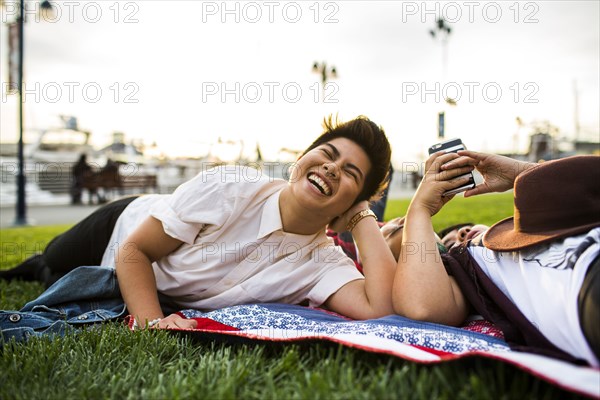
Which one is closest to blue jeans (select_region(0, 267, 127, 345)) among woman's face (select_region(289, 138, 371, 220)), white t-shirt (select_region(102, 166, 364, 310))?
white t-shirt (select_region(102, 166, 364, 310))

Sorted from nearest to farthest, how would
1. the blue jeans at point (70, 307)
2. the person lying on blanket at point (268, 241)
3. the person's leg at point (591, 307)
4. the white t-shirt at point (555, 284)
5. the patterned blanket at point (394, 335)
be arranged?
1. the patterned blanket at point (394, 335)
2. the person's leg at point (591, 307)
3. the white t-shirt at point (555, 284)
4. the blue jeans at point (70, 307)
5. the person lying on blanket at point (268, 241)

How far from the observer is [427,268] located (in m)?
2.28

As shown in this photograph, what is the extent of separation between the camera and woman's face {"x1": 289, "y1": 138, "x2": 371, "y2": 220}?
8.83 feet

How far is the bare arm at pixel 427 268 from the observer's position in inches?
87.2

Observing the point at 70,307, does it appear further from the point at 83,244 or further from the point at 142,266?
the point at 83,244

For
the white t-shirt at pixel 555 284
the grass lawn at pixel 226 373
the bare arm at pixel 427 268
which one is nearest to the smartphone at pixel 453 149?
the bare arm at pixel 427 268

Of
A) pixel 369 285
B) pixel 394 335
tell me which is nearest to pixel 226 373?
pixel 394 335

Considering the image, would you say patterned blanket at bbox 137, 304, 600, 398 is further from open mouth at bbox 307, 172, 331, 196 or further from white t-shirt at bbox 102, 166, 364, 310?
open mouth at bbox 307, 172, 331, 196

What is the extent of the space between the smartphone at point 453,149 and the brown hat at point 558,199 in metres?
0.51

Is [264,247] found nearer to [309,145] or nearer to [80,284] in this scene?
[309,145]

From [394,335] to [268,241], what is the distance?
1.16 meters

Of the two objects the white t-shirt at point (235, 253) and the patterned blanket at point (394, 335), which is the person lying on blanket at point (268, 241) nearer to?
the white t-shirt at point (235, 253)

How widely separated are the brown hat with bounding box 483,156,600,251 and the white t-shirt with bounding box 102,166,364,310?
1179mm

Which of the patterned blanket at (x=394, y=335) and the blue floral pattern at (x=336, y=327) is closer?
the patterned blanket at (x=394, y=335)
